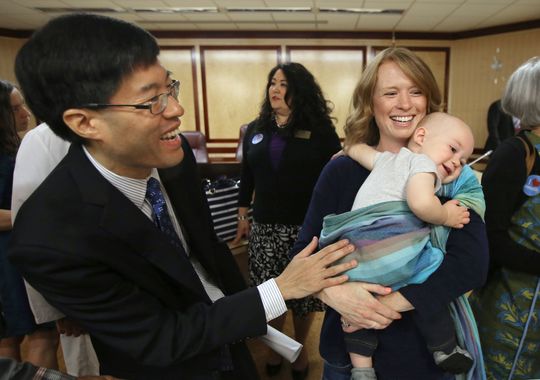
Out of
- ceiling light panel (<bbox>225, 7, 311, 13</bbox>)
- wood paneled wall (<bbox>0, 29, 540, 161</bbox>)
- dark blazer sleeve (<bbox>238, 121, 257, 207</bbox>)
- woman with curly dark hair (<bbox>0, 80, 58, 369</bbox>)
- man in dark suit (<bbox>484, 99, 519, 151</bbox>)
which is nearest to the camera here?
woman with curly dark hair (<bbox>0, 80, 58, 369</bbox>)

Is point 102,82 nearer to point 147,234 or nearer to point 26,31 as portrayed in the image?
point 147,234

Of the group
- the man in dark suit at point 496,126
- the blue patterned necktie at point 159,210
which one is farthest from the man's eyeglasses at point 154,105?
the man in dark suit at point 496,126

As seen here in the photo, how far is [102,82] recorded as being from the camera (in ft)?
2.65

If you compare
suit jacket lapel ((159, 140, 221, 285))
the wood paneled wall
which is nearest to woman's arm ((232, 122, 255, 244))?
suit jacket lapel ((159, 140, 221, 285))

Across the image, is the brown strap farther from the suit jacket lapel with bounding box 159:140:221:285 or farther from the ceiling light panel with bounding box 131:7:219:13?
the ceiling light panel with bounding box 131:7:219:13

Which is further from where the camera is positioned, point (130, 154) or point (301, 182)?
point (301, 182)

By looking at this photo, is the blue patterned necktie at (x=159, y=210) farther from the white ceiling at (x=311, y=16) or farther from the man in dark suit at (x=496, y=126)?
the man in dark suit at (x=496, y=126)

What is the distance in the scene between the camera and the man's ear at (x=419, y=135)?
3.61 feet

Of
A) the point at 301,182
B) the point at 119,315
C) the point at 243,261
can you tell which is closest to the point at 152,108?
the point at 119,315

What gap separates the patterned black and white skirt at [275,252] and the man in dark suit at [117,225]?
108 cm

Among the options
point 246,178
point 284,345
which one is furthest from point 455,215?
point 246,178

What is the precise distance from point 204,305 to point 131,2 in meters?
5.79

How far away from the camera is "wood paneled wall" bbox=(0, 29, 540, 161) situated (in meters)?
7.46

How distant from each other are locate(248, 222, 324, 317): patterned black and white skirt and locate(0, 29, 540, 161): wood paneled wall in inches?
231
